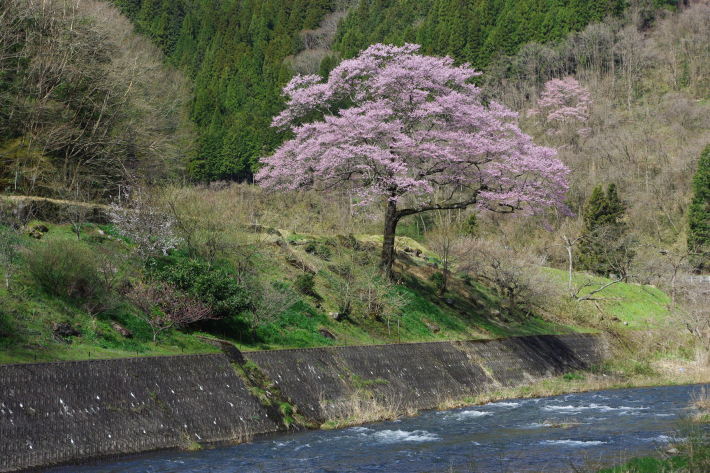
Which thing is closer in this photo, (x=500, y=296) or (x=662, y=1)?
(x=500, y=296)

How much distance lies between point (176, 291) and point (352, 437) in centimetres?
817

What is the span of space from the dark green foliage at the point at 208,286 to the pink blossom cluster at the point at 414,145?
11.7 metres

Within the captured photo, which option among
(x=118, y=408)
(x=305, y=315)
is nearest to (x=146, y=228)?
(x=305, y=315)

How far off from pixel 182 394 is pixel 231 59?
322 feet

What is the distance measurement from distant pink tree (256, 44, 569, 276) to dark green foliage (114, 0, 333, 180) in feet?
125

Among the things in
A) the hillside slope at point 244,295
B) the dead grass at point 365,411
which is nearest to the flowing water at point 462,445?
the dead grass at point 365,411

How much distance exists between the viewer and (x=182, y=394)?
720 inches

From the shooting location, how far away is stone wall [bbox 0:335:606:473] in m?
15.1

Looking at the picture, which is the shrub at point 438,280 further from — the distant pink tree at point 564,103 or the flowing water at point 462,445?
the distant pink tree at point 564,103

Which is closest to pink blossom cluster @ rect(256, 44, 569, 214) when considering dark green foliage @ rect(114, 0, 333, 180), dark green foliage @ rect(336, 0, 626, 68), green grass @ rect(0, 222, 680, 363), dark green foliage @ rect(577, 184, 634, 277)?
green grass @ rect(0, 222, 680, 363)

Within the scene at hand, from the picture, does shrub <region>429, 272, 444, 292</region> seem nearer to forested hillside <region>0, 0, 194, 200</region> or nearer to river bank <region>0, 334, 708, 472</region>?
river bank <region>0, 334, 708, 472</region>

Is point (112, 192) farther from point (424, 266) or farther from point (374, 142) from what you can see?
point (424, 266)

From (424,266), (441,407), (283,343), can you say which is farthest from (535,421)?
(424,266)

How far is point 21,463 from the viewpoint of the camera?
14.2 metres
